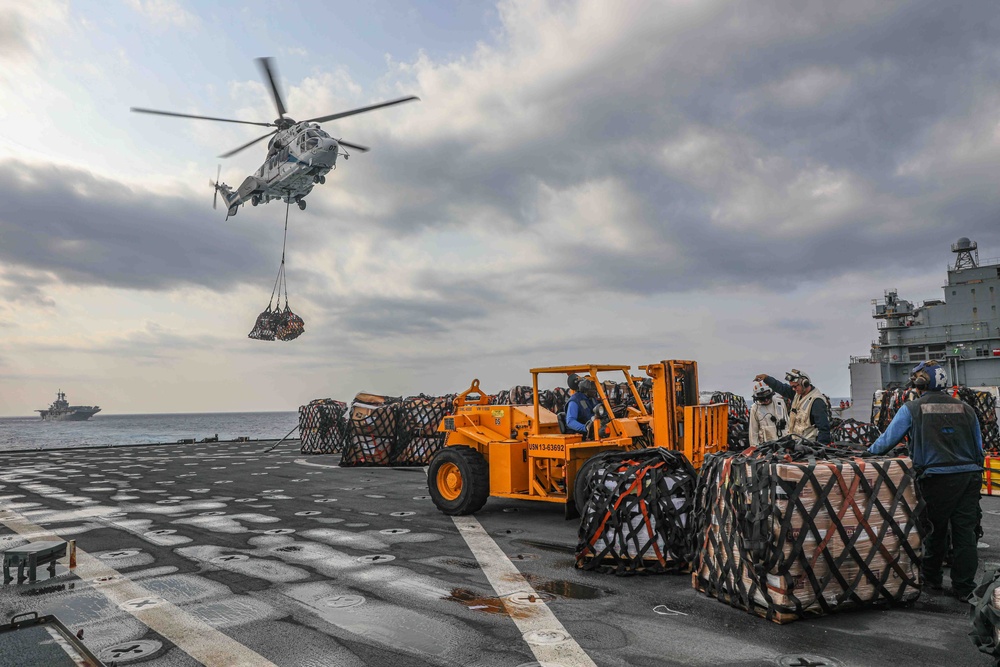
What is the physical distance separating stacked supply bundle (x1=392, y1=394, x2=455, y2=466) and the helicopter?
928 cm

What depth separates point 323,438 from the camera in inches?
1051

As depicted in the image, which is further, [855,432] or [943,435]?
[855,432]

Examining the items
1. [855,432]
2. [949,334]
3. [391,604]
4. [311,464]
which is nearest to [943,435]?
[391,604]

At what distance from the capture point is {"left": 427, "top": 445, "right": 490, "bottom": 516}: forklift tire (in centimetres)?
954

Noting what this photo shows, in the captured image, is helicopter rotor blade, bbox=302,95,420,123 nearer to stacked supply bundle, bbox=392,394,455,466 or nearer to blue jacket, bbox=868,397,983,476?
stacked supply bundle, bbox=392,394,455,466

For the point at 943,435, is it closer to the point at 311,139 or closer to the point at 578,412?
the point at 578,412

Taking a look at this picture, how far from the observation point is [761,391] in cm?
858

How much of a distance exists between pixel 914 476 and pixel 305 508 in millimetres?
8931

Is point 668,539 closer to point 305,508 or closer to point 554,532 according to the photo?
point 554,532

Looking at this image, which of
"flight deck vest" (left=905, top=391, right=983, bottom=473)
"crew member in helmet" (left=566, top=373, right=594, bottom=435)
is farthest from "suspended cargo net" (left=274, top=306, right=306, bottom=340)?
"flight deck vest" (left=905, top=391, right=983, bottom=473)

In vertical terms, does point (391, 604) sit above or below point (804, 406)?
below

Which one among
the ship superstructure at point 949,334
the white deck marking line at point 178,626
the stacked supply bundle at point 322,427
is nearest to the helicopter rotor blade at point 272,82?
the stacked supply bundle at point 322,427

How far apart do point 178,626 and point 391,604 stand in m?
1.63

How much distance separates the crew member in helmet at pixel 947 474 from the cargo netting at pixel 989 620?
5.31 feet
